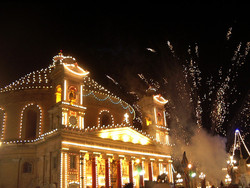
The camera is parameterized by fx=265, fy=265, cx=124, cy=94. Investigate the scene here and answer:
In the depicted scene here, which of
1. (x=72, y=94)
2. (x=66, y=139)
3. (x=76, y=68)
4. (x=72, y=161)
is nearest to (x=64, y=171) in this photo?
(x=72, y=161)

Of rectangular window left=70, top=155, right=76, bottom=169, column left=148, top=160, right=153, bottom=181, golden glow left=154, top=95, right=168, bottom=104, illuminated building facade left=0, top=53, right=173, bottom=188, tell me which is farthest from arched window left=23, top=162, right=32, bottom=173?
golden glow left=154, top=95, right=168, bottom=104

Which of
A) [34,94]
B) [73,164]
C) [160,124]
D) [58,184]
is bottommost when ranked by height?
[58,184]

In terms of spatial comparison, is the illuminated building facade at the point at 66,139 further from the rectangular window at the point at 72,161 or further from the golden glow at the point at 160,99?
the golden glow at the point at 160,99

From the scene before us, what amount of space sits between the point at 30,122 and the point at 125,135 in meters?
12.1

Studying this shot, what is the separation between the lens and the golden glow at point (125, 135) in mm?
30859

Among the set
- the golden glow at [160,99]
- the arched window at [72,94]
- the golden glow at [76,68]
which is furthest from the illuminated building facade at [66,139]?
the golden glow at [160,99]

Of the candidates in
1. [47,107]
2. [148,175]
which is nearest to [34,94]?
[47,107]

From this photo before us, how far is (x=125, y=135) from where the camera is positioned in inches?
1300

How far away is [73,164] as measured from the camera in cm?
2738

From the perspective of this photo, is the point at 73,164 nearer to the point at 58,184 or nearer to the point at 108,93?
the point at 58,184

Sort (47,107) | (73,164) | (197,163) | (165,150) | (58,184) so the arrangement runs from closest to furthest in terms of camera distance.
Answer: (58,184), (73,164), (47,107), (165,150), (197,163)

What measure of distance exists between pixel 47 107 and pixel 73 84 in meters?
5.35

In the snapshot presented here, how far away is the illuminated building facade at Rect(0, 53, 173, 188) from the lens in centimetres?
2714

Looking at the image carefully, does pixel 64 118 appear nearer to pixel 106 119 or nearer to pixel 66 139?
pixel 66 139
